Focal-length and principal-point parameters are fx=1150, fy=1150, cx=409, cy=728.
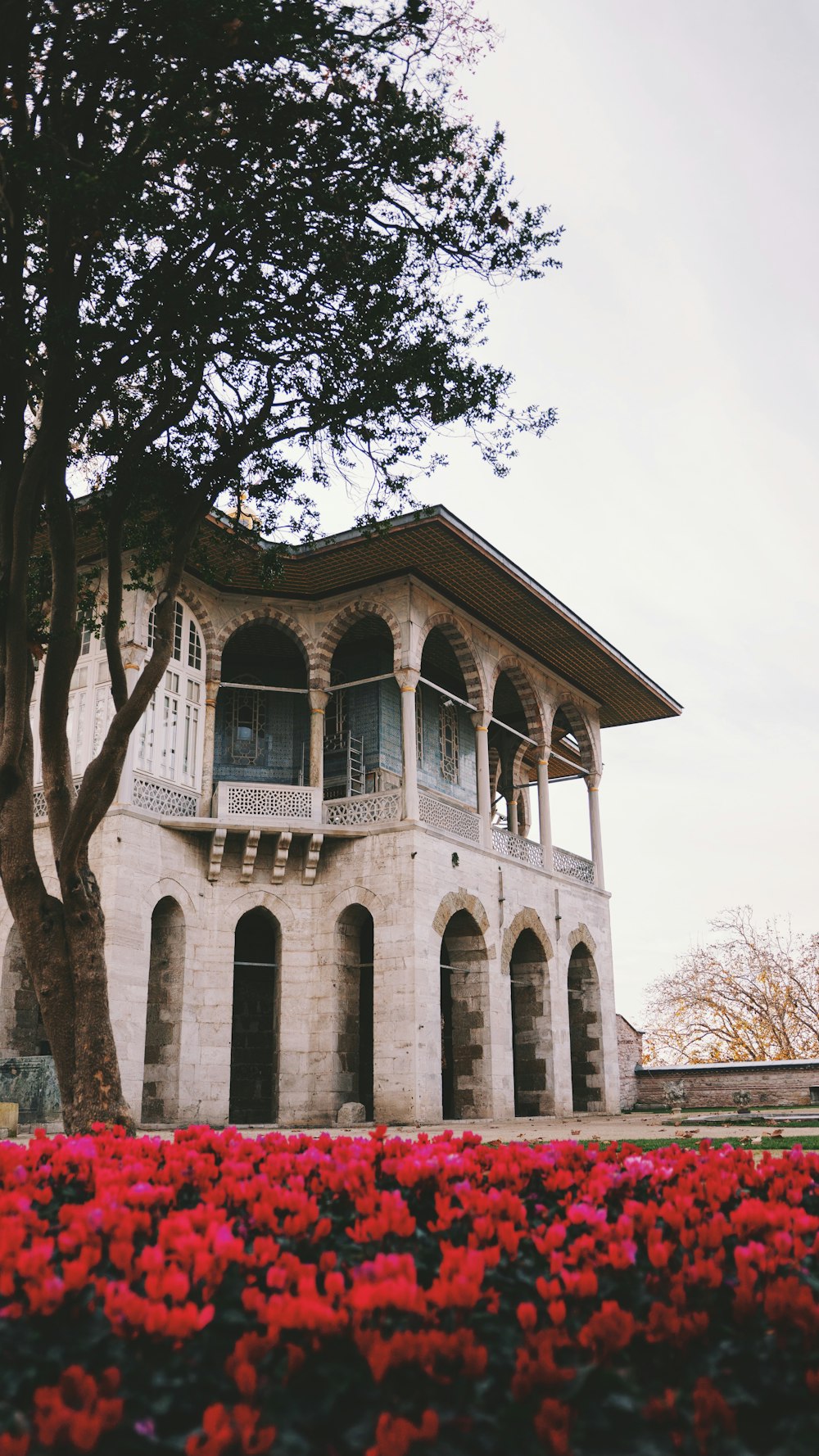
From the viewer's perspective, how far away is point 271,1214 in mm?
2898

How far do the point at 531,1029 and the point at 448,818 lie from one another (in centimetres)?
483

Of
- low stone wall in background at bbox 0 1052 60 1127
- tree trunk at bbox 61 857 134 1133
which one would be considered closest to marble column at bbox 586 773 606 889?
low stone wall in background at bbox 0 1052 60 1127

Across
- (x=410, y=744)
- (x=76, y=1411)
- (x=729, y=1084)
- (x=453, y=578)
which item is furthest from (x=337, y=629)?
(x=76, y=1411)

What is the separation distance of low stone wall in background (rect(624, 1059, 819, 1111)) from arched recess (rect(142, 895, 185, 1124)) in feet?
33.7

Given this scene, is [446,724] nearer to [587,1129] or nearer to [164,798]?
[164,798]

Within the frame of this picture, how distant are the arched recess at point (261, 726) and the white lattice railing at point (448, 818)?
2611mm

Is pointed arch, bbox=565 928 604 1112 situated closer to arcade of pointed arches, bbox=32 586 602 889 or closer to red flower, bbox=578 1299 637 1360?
arcade of pointed arches, bbox=32 586 602 889

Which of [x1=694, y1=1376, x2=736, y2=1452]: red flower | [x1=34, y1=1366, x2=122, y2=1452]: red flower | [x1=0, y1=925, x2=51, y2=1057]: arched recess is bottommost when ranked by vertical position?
[x1=694, y1=1376, x2=736, y2=1452]: red flower

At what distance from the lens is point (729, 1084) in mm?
22391

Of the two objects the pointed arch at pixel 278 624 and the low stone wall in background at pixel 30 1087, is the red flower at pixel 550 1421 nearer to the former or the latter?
the low stone wall in background at pixel 30 1087

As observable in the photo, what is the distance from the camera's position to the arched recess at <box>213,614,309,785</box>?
20516mm

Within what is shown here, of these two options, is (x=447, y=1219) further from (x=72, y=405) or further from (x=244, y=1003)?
(x=244, y=1003)

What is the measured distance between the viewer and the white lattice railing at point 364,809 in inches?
731

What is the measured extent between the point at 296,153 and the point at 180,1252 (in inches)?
323
